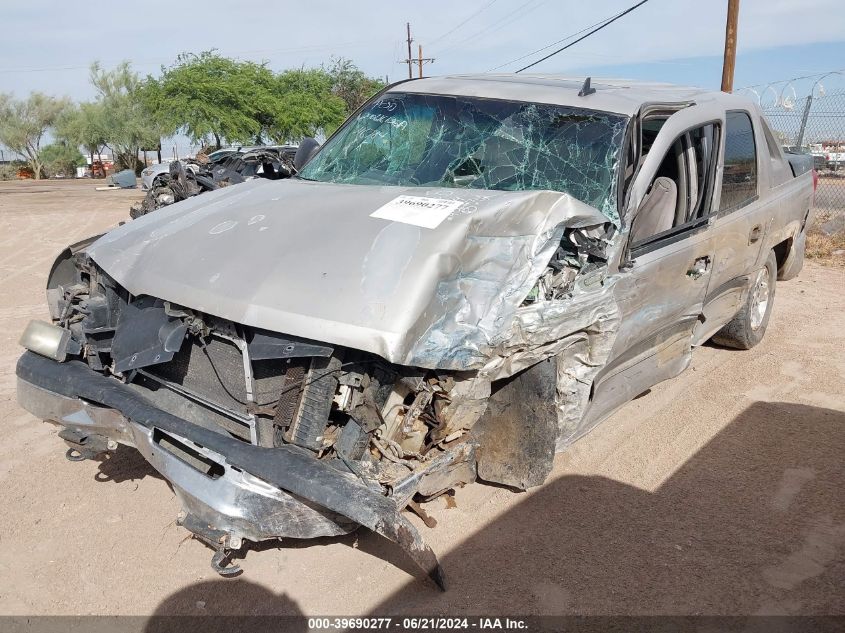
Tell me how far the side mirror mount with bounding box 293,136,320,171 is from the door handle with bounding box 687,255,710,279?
254 cm

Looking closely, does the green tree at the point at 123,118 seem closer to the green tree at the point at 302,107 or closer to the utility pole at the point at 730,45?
the green tree at the point at 302,107

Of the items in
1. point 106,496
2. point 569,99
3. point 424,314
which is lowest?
point 106,496

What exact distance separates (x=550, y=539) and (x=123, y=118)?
155 ft

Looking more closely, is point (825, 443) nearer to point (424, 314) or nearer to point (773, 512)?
point (773, 512)

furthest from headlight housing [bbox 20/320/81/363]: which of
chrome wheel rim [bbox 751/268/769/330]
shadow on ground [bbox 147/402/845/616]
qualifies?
chrome wheel rim [bbox 751/268/769/330]

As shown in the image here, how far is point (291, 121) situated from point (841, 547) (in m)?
30.0

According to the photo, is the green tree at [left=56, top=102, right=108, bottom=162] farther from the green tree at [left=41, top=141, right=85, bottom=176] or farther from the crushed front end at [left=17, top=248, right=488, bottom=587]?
the crushed front end at [left=17, top=248, right=488, bottom=587]

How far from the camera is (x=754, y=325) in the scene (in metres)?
5.82

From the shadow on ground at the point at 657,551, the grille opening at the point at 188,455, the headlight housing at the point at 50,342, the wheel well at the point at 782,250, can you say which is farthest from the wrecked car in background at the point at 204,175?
the wheel well at the point at 782,250

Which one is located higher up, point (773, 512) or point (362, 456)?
point (362, 456)

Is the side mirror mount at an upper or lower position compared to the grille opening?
upper

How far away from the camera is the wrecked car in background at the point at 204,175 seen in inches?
308

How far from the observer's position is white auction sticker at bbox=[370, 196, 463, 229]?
2.92 m

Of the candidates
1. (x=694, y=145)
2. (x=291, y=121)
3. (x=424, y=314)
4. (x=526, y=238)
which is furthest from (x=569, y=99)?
(x=291, y=121)
